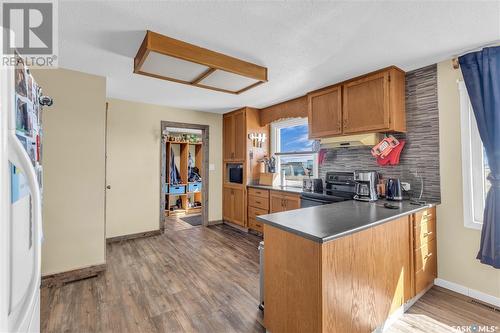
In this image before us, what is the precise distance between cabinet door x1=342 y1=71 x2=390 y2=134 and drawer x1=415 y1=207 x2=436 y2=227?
0.92m

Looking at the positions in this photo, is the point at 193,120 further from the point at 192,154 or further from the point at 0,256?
the point at 0,256

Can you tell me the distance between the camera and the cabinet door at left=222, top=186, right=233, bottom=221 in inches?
187

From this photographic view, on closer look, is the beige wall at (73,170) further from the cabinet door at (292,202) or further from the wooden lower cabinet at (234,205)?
the cabinet door at (292,202)

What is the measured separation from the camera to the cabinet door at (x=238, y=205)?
4414 mm

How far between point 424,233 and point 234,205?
3155mm

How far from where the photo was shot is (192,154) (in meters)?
A: 6.65

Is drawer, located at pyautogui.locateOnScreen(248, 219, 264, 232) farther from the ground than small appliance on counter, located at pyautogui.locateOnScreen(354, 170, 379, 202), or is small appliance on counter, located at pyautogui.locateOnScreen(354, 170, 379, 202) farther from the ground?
small appliance on counter, located at pyautogui.locateOnScreen(354, 170, 379, 202)

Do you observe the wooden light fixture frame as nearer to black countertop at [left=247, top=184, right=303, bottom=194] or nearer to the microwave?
black countertop at [left=247, top=184, right=303, bottom=194]

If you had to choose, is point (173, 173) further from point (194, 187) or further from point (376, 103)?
point (376, 103)

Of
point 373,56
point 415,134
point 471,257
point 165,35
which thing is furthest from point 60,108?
point 471,257

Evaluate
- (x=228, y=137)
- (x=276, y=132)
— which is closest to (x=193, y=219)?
(x=228, y=137)

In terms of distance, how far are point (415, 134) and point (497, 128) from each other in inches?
26.5

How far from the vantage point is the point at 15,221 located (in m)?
0.82

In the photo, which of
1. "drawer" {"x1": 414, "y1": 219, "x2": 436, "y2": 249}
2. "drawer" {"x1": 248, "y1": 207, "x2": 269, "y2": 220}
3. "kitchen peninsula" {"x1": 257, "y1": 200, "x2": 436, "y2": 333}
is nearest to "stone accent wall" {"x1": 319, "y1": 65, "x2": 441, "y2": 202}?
"drawer" {"x1": 414, "y1": 219, "x2": 436, "y2": 249}
